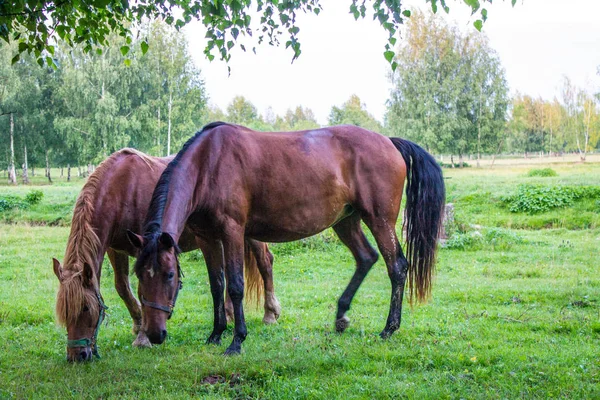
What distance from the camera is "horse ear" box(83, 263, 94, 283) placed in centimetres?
455

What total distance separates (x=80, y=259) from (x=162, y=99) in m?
32.9

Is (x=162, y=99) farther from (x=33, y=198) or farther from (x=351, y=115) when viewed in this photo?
(x=351, y=115)

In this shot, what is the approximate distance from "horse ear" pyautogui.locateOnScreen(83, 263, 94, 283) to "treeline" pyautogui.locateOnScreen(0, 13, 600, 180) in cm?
2490

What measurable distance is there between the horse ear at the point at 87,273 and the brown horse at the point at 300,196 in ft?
2.26

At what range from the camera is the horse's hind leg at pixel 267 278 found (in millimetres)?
6496

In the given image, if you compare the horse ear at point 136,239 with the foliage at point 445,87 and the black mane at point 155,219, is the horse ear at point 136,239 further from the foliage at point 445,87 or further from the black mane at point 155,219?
the foliage at point 445,87

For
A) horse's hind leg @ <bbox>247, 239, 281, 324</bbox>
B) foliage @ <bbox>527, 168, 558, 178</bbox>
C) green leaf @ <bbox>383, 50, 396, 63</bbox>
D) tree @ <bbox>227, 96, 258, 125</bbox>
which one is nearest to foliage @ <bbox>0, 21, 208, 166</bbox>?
foliage @ <bbox>527, 168, 558, 178</bbox>

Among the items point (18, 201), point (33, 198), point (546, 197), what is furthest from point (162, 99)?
point (546, 197)

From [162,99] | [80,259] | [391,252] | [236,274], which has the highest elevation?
[162,99]

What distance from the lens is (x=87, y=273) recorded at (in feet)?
15.0

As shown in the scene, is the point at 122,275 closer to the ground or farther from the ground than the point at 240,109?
closer to the ground

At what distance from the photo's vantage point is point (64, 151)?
43250 millimetres

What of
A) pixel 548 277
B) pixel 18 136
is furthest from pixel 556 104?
pixel 548 277

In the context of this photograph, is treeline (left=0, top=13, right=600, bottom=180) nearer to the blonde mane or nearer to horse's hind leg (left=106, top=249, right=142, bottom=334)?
horse's hind leg (left=106, top=249, right=142, bottom=334)
